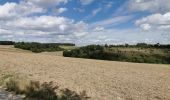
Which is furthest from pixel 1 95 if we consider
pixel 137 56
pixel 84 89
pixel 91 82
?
pixel 137 56

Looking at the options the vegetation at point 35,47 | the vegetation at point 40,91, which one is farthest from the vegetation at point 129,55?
the vegetation at point 40,91

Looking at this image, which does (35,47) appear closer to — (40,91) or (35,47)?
(35,47)

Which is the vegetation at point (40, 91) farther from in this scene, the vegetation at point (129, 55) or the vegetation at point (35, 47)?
the vegetation at point (35, 47)

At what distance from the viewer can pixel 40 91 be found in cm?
1480

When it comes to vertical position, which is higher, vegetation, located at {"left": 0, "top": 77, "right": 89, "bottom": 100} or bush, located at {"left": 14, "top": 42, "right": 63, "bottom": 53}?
bush, located at {"left": 14, "top": 42, "right": 63, "bottom": 53}

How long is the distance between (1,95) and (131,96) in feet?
21.1

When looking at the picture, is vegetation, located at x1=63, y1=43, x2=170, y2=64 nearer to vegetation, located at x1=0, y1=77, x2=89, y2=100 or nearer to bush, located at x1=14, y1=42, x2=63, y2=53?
bush, located at x1=14, y1=42, x2=63, y2=53

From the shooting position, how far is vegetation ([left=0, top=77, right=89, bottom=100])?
13756mm

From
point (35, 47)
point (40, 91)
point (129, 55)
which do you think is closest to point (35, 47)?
point (35, 47)

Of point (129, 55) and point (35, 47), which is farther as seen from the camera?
point (35, 47)

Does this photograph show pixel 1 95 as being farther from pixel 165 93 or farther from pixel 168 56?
pixel 168 56

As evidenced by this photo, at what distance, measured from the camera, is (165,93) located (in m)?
14.2

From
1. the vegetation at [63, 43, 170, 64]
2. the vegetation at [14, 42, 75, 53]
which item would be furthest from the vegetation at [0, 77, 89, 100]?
the vegetation at [14, 42, 75, 53]

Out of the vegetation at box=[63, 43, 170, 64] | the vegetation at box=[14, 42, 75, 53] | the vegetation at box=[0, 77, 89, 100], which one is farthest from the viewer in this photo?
the vegetation at box=[14, 42, 75, 53]
